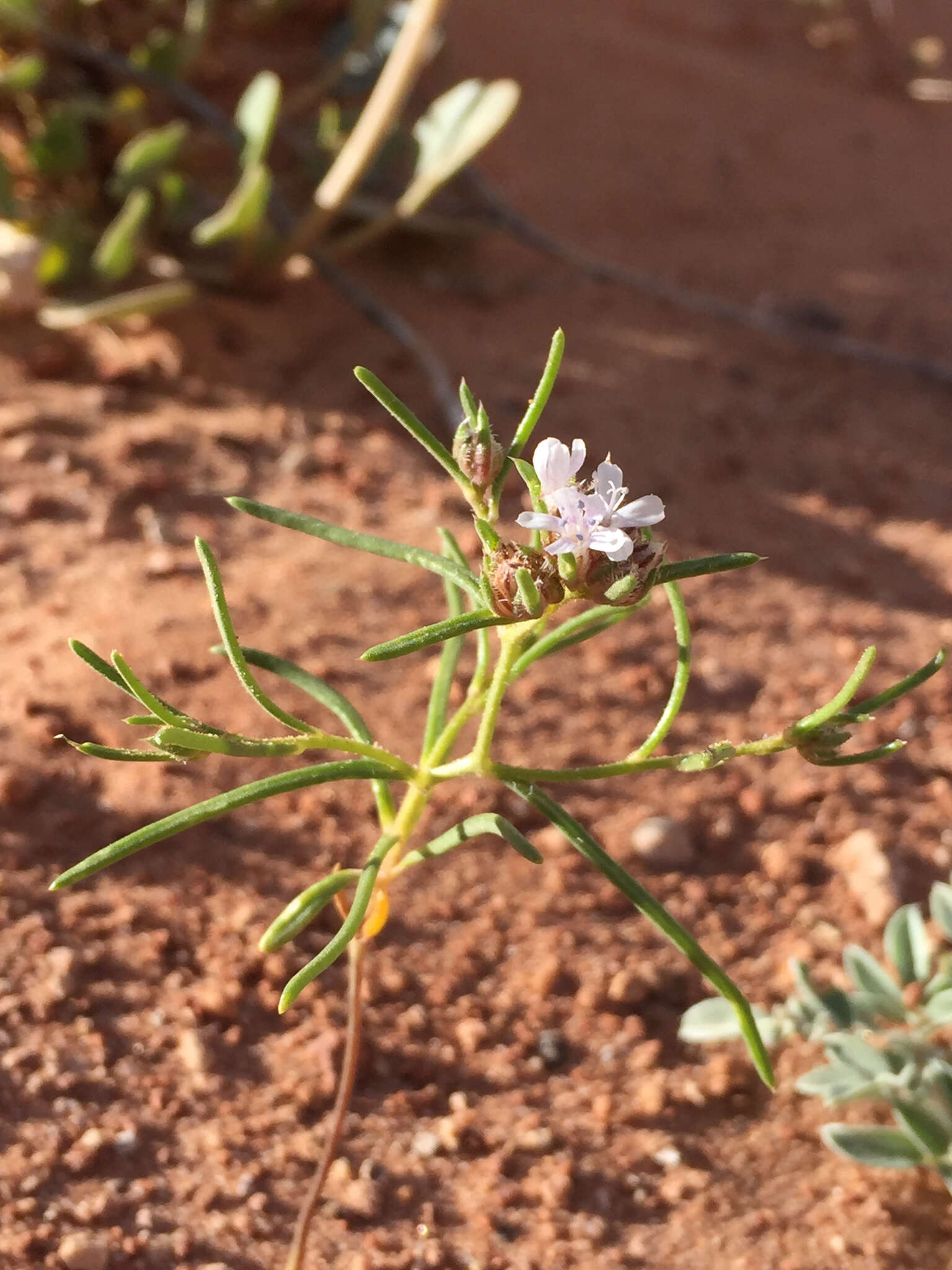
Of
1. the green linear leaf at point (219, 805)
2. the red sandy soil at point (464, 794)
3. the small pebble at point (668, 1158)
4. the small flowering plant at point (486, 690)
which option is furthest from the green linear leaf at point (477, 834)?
the small pebble at point (668, 1158)

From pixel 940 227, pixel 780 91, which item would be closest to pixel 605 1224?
pixel 940 227

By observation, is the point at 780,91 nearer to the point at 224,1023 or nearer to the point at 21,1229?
the point at 224,1023

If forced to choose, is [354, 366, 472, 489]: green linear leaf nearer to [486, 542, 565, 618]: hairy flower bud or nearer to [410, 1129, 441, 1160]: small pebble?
[486, 542, 565, 618]: hairy flower bud

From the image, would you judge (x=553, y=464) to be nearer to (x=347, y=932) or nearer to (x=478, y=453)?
(x=478, y=453)

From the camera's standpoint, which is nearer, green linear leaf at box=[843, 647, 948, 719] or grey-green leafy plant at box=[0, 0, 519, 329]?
green linear leaf at box=[843, 647, 948, 719]

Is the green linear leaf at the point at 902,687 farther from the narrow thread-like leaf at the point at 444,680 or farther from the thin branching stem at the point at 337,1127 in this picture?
the thin branching stem at the point at 337,1127

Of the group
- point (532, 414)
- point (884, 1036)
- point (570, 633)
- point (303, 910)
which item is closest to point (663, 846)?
point (884, 1036)

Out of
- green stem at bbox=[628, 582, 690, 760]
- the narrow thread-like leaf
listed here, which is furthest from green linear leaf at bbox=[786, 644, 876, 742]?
the narrow thread-like leaf
